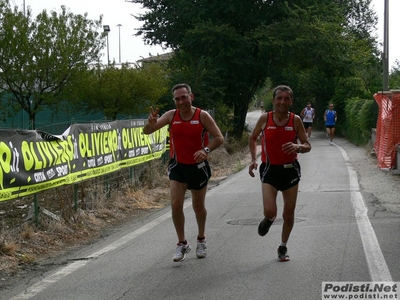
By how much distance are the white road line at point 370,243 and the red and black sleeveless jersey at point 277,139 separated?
139 centimetres

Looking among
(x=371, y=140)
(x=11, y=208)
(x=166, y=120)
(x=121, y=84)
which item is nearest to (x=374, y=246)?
(x=166, y=120)

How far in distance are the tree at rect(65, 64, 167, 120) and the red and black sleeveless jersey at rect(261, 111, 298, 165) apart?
24101mm

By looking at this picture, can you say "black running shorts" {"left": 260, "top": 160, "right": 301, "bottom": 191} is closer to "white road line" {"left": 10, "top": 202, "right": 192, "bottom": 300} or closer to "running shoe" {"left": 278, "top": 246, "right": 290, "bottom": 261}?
"running shoe" {"left": 278, "top": 246, "right": 290, "bottom": 261}

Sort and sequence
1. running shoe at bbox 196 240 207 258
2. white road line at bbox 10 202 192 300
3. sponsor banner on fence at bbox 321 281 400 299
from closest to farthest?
sponsor banner on fence at bbox 321 281 400 299, white road line at bbox 10 202 192 300, running shoe at bbox 196 240 207 258

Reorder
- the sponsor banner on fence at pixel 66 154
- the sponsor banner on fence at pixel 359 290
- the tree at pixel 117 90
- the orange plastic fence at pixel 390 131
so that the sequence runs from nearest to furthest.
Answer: the sponsor banner on fence at pixel 359 290 < the sponsor banner on fence at pixel 66 154 < the orange plastic fence at pixel 390 131 < the tree at pixel 117 90

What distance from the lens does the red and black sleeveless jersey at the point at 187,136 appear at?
8250 mm

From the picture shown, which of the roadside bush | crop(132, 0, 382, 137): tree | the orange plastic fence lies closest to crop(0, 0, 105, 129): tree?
crop(132, 0, 382, 137): tree

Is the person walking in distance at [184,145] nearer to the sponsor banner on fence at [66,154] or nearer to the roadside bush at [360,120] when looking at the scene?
the sponsor banner on fence at [66,154]

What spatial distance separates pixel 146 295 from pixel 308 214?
550 cm

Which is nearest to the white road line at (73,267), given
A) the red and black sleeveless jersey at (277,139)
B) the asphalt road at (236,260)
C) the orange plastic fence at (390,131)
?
the asphalt road at (236,260)

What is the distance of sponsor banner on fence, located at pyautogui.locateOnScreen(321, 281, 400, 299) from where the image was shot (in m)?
6.52

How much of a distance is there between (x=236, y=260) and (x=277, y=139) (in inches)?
55.2

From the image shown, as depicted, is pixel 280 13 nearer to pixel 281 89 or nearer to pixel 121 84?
pixel 121 84

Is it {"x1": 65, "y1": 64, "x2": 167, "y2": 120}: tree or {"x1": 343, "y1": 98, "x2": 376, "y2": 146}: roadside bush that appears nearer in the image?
{"x1": 343, "y1": 98, "x2": 376, "y2": 146}: roadside bush
